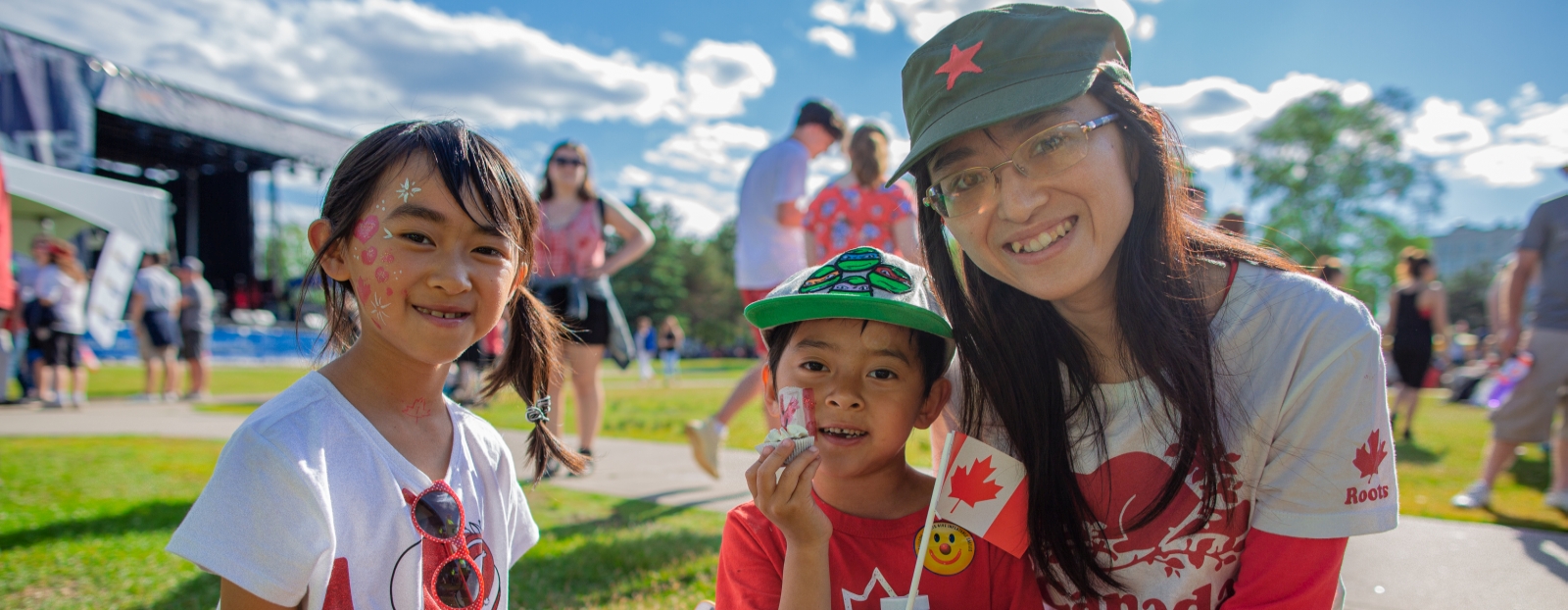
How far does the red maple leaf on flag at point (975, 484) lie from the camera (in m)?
1.63

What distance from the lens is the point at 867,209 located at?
3.93 m

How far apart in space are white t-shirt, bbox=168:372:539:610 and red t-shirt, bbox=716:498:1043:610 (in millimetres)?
552

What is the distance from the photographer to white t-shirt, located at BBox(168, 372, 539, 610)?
129 cm

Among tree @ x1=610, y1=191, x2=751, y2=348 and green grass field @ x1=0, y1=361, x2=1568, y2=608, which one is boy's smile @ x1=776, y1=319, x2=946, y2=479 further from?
tree @ x1=610, y1=191, x2=751, y2=348

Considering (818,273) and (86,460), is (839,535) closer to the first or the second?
(818,273)

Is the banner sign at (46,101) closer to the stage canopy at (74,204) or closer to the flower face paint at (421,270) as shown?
the stage canopy at (74,204)

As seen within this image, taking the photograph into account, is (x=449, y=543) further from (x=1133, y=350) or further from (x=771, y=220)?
(x=771, y=220)

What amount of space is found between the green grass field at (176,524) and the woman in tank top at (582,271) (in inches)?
25.3

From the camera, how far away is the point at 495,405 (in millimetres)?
9797

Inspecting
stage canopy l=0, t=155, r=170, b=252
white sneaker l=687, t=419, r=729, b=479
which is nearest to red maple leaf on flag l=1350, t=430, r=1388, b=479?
white sneaker l=687, t=419, r=729, b=479

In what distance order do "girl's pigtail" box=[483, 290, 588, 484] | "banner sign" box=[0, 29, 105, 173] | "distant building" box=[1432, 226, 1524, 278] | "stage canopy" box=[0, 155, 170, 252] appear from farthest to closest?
"distant building" box=[1432, 226, 1524, 278]
"banner sign" box=[0, 29, 105, 173]
"stage canopy" box=[0, 155, 170, 252]
"girl's pigtail" box=[483, 290, 588, 484]

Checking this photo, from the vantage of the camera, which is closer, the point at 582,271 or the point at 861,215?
the point at 861,215

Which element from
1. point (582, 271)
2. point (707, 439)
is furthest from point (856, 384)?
point (582, 271)

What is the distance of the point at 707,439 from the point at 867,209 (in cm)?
152
